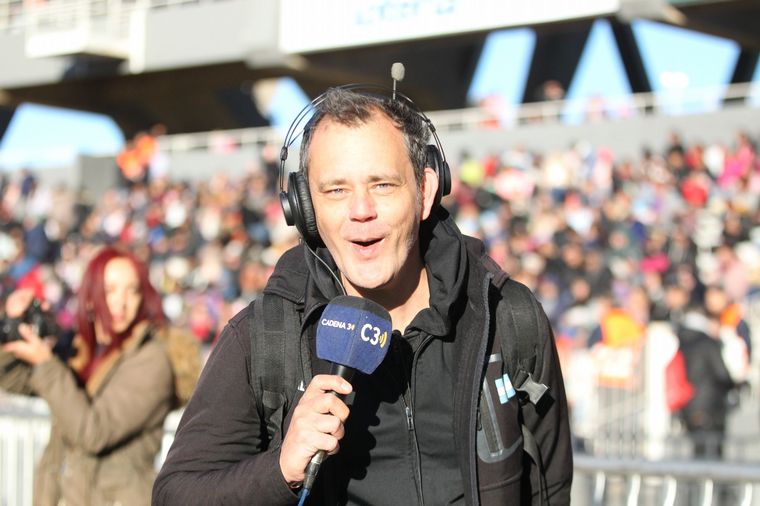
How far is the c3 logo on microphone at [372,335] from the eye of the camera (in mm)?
2119

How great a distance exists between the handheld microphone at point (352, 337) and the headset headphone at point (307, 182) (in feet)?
0.88

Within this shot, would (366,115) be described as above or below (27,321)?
above

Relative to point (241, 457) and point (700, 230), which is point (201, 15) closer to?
point (700, 230)

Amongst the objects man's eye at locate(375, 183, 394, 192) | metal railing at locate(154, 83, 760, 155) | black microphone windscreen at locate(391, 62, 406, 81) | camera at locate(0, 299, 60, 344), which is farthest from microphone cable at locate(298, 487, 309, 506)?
metal railing at locate(154, 83, 760, 155)

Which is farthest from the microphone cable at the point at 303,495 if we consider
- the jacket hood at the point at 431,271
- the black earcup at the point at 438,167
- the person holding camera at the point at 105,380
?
the person holding camera at the point at 105,380

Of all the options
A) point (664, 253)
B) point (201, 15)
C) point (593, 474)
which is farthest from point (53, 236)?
point (593, 474)

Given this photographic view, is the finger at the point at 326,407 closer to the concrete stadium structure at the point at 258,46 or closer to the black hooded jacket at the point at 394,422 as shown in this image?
the black hooded jacket at the point at 394,422

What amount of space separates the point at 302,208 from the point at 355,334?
38 cm

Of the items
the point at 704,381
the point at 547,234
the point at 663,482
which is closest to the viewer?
the point at 663,482

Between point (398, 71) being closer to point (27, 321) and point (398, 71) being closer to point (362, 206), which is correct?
point (362, 206)

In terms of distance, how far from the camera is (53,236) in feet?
58.6

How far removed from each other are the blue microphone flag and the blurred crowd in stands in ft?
21.3

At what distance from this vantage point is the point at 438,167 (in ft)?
8.07

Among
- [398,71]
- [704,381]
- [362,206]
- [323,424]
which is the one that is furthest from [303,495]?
[704,381]
